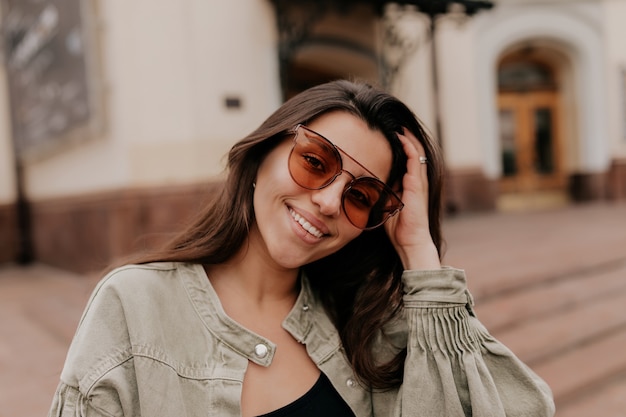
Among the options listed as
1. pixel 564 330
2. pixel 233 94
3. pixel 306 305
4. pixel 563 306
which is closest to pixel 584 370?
pixel 564 330

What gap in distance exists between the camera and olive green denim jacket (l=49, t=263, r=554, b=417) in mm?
1169

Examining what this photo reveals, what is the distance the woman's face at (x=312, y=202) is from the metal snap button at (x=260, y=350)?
0.68ft

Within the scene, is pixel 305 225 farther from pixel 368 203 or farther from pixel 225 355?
pixel 225 355

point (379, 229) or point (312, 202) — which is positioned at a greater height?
point (312, 202)

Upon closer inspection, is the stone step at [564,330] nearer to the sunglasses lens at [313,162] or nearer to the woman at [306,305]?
the woman at [306,305]

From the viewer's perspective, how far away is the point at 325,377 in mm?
1461

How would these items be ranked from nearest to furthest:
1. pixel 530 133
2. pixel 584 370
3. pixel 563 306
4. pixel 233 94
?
pixel 584 370 → pixel 563 306 → pixel 233 94 → pixel 530 133

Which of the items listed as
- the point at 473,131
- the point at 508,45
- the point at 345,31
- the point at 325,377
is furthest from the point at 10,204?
the point at 508,45

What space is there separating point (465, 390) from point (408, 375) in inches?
5.8

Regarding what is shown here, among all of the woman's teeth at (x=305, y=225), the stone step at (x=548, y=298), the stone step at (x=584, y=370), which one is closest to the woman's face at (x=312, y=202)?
the woman's teeth at (x=305, y=225)

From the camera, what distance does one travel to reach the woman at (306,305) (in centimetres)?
126

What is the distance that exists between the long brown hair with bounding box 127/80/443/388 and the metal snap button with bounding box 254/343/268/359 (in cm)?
25

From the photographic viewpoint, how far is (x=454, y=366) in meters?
1.40

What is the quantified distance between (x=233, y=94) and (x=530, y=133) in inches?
302
